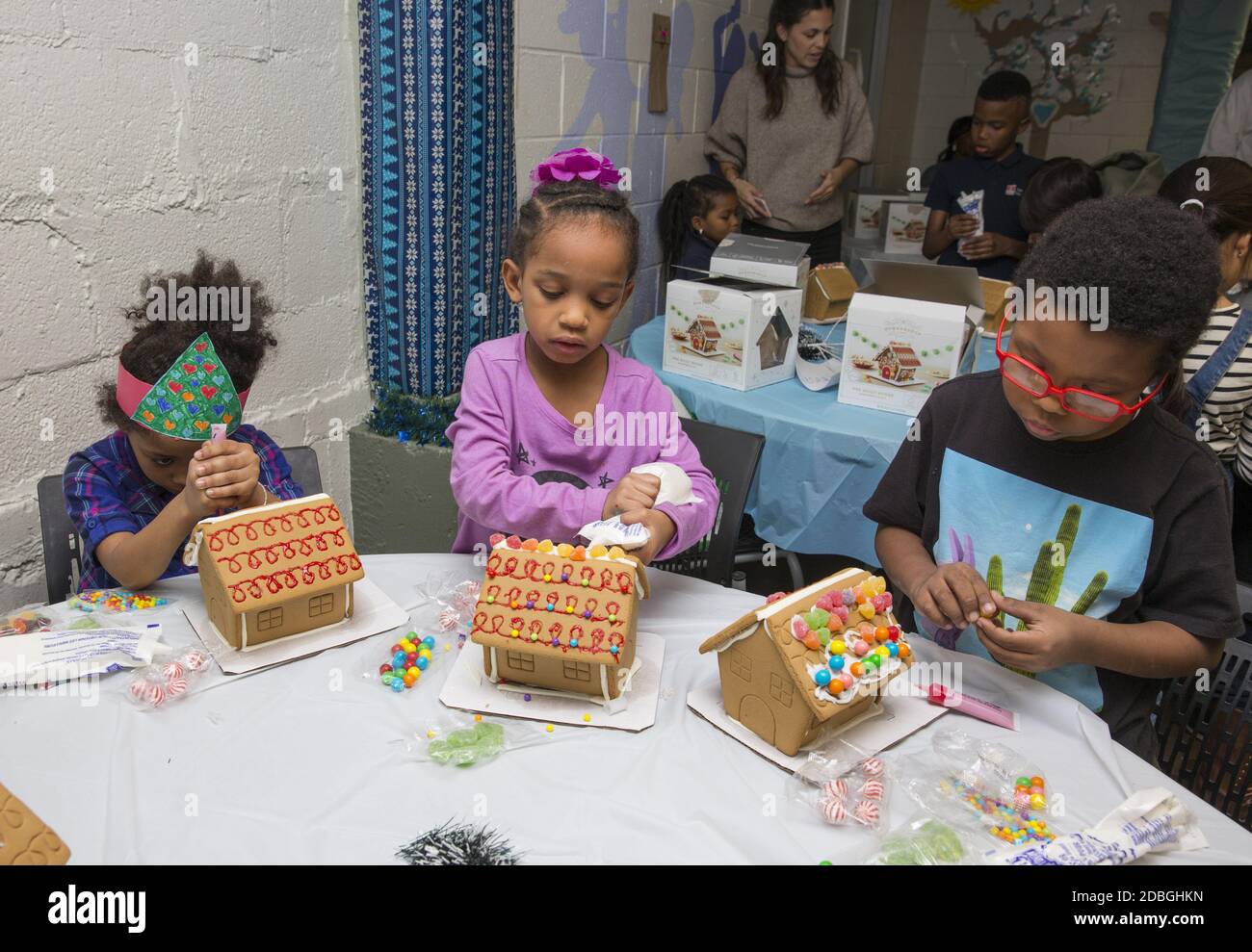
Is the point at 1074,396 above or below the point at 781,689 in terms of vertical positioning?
above

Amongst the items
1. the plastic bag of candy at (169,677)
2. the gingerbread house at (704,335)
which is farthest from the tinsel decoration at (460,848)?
the gingerbread house at (704,335)

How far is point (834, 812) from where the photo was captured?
3.40 ft

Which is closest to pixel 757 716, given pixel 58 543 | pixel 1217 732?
pixel 1217 732

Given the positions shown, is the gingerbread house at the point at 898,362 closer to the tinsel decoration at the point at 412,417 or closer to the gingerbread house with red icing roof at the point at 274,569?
the tinsel decoration at the point at 412,417

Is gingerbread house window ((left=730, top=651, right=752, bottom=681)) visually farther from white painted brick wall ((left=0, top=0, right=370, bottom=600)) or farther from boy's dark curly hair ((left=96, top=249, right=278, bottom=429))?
white painted brick wall ((left=0, top=0, right=370, bottom=600))

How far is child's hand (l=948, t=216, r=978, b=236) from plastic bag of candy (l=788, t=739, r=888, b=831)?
328cm

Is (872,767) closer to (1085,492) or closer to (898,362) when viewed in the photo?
(1085,492)

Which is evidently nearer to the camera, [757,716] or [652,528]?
[757,716]

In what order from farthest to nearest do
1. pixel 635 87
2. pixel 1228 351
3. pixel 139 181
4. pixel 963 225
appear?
pixel 963 225 → pixel 635 87 → pixel 1228 351 → pixel 139 181

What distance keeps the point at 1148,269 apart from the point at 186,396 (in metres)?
1.43

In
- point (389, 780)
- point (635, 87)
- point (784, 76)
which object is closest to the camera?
point (389, 780)

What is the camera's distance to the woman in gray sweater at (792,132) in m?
4.03

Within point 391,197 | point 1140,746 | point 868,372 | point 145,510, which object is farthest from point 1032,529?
point 391,197

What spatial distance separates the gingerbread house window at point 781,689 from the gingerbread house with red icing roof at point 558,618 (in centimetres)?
20
